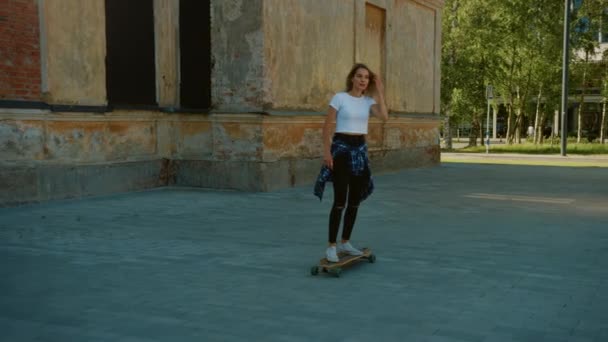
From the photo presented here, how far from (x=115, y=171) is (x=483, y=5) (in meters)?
29.1

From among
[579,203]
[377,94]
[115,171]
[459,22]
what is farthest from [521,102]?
[377,94]

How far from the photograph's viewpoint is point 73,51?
436 inches

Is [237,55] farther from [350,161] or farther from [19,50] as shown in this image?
[350,161]

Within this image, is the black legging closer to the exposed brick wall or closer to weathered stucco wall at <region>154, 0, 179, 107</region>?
the exposed brick wall

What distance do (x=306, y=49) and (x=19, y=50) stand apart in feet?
19.4

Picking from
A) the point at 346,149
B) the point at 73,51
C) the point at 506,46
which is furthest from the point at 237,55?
the point at 506,46

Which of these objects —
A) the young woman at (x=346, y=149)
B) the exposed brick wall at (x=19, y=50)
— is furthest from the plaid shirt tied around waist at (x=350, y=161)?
the exposed brick wall at (x=19, y=50)

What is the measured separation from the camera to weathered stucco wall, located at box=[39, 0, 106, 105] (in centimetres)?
1060

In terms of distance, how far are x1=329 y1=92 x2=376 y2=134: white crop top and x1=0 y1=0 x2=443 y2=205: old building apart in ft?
20.6

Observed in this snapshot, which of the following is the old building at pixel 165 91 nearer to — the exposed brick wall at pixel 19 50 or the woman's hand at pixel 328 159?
the exposed brick wall at pixel 19 50

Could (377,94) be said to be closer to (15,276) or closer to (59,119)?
(15,276)

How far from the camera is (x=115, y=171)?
1193 cm

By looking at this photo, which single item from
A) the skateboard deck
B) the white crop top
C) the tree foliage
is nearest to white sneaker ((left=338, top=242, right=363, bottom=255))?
the skateboard deck

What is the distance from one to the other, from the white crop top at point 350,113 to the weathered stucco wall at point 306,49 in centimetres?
660
